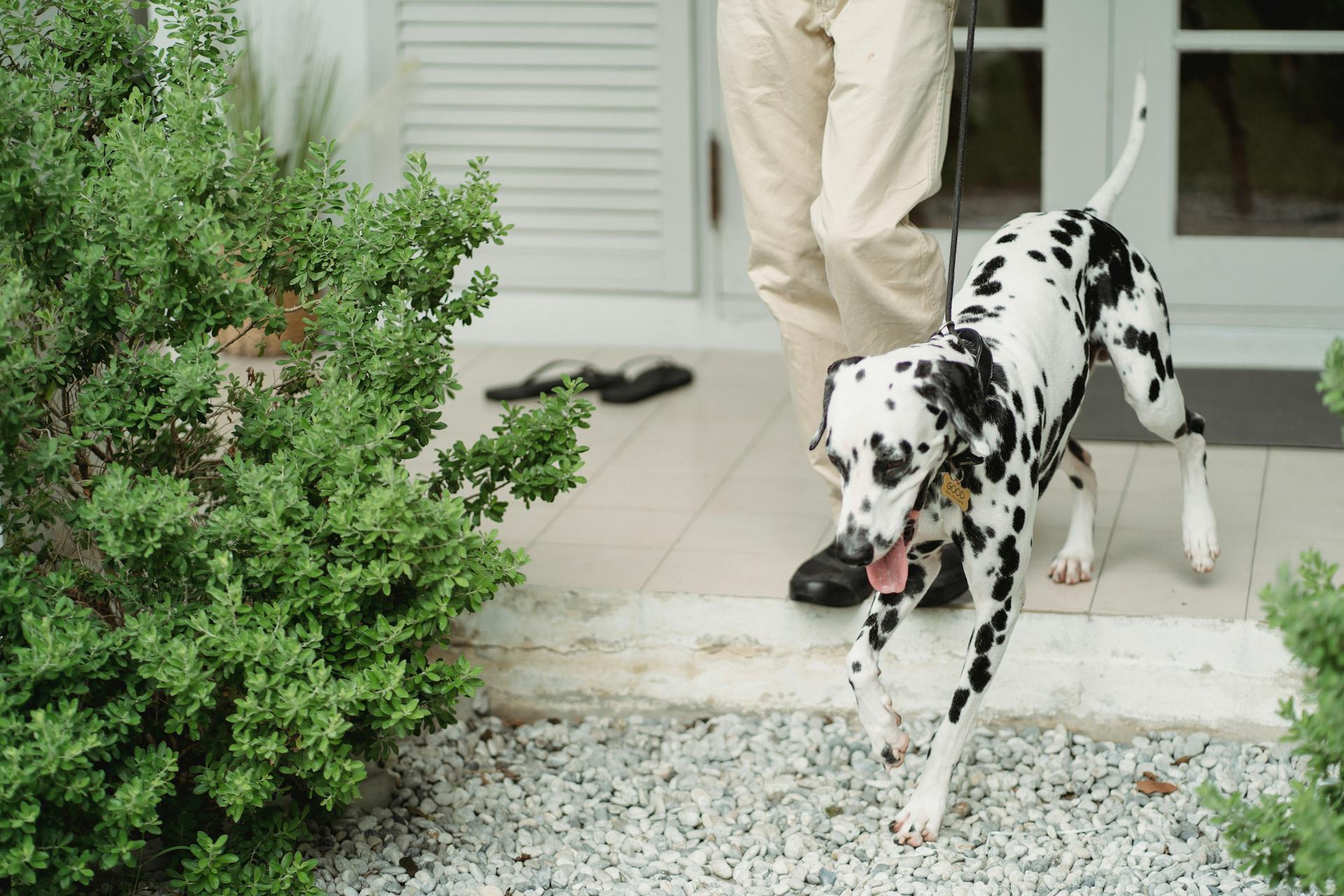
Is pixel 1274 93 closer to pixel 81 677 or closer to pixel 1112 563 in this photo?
pixel 1112 563

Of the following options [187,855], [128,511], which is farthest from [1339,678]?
[187,855]

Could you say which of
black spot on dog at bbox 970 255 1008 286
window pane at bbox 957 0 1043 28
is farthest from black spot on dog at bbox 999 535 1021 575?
window pane at bbox 957 0 1043 28

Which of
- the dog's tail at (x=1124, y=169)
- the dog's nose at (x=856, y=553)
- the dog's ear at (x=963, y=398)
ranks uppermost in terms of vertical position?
the dog's tail at (x=1124, y=169)

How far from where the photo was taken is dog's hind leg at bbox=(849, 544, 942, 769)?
3.00 meters

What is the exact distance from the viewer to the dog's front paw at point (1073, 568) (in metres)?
3.62

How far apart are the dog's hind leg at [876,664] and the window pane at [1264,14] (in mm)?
2791

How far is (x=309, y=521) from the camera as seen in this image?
110 inches

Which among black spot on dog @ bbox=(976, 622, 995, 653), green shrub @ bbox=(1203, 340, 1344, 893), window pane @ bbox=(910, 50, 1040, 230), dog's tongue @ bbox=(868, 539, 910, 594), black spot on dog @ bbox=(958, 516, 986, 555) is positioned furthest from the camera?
window pane @ bbox=(910, 50, 1040, 230)

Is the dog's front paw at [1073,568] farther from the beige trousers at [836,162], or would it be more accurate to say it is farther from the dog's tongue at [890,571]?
the dog's tongue at [890,571]

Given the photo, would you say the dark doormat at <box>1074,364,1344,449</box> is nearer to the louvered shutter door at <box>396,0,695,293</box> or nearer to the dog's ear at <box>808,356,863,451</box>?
the louvered shutter door at <box>396,0,695,293</box>

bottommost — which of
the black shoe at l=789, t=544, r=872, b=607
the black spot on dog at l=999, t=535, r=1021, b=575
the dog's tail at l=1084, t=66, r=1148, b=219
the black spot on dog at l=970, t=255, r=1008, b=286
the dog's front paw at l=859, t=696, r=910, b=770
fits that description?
the dog's front paw at l=859, t=696, r=910, b=770

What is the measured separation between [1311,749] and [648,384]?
3204mm

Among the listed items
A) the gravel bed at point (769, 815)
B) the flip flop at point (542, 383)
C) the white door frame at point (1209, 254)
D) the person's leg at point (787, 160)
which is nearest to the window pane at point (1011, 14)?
the white door frame at point (1209, 254)

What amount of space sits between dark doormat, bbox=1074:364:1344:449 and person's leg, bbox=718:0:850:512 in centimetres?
125
